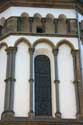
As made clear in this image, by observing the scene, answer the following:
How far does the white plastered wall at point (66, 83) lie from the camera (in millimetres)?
14633

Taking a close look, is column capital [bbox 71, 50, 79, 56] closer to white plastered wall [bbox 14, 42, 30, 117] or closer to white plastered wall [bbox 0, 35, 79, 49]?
white plastered wall [bbox 0, 35, 79, 49]

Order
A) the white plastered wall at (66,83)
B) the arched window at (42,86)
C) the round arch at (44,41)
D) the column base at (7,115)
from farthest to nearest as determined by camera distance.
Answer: the round arch at (44,41) < the arched window at (42,86) < the white plastered wall at (66,83) < the column base at (7,115)

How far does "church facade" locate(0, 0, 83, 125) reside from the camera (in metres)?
14.5

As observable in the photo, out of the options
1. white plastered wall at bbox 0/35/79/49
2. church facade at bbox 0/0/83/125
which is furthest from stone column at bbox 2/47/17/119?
white plastered wall at bbox 0/35/79/49

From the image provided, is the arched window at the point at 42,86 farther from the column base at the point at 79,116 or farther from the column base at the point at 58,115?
the column base at the point at 79,116

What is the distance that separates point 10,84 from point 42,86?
3.47ft

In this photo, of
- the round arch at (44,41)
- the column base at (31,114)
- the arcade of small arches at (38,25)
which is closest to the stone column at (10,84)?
the column base at (31,114)

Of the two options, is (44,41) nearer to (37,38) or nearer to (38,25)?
(37,38)

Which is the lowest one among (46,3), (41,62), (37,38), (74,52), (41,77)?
(41,77)

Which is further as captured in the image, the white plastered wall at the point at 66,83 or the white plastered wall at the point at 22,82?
the white plastered wall at the point at 66,83

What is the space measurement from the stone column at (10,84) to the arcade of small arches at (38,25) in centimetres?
90

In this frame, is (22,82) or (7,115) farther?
(22,82)

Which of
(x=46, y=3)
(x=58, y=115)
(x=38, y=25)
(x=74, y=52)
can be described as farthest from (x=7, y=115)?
(x=46, y=3)

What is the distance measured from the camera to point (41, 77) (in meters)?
15.6
